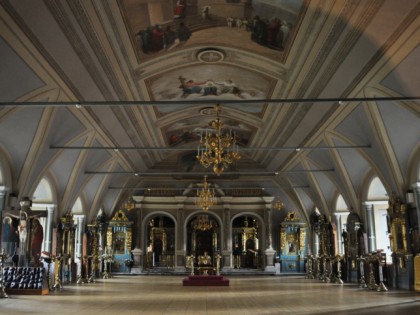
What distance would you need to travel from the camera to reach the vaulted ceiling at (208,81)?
9.73 metres

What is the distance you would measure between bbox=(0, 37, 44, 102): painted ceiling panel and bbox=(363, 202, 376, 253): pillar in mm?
12934

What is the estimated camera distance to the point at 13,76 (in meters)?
10.7

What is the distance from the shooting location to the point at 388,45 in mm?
10102

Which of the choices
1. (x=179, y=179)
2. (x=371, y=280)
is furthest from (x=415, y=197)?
(x=179, y=179)

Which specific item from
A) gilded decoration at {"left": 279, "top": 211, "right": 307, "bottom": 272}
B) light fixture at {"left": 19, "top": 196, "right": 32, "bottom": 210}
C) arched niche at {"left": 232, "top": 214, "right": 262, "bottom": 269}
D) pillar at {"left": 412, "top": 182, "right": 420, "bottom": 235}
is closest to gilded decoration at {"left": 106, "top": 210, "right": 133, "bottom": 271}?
arched niche at {"left": 232, "top": 214, "right": 262, "bottom": 269}

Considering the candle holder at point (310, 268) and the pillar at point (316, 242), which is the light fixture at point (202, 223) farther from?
the candle holder at point (310, 268)

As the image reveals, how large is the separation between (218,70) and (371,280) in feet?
26.5

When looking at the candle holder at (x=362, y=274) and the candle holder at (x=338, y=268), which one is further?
the candle holder at (x=338, y=268)

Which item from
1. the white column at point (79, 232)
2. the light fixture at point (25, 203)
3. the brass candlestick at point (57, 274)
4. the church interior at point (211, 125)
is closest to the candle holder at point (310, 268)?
the church interior at point (211, 125)

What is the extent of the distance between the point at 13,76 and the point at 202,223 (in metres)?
18.1

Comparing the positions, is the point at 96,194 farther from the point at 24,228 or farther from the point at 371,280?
the point at 371,280

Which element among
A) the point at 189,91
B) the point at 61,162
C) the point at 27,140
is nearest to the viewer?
the point at 27,140

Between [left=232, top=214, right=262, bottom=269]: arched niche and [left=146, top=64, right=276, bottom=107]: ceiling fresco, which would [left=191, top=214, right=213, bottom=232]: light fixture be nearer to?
[left=232, top=214, right=262, bottom=269]: arched niche

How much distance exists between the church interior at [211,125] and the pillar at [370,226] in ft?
0.38
